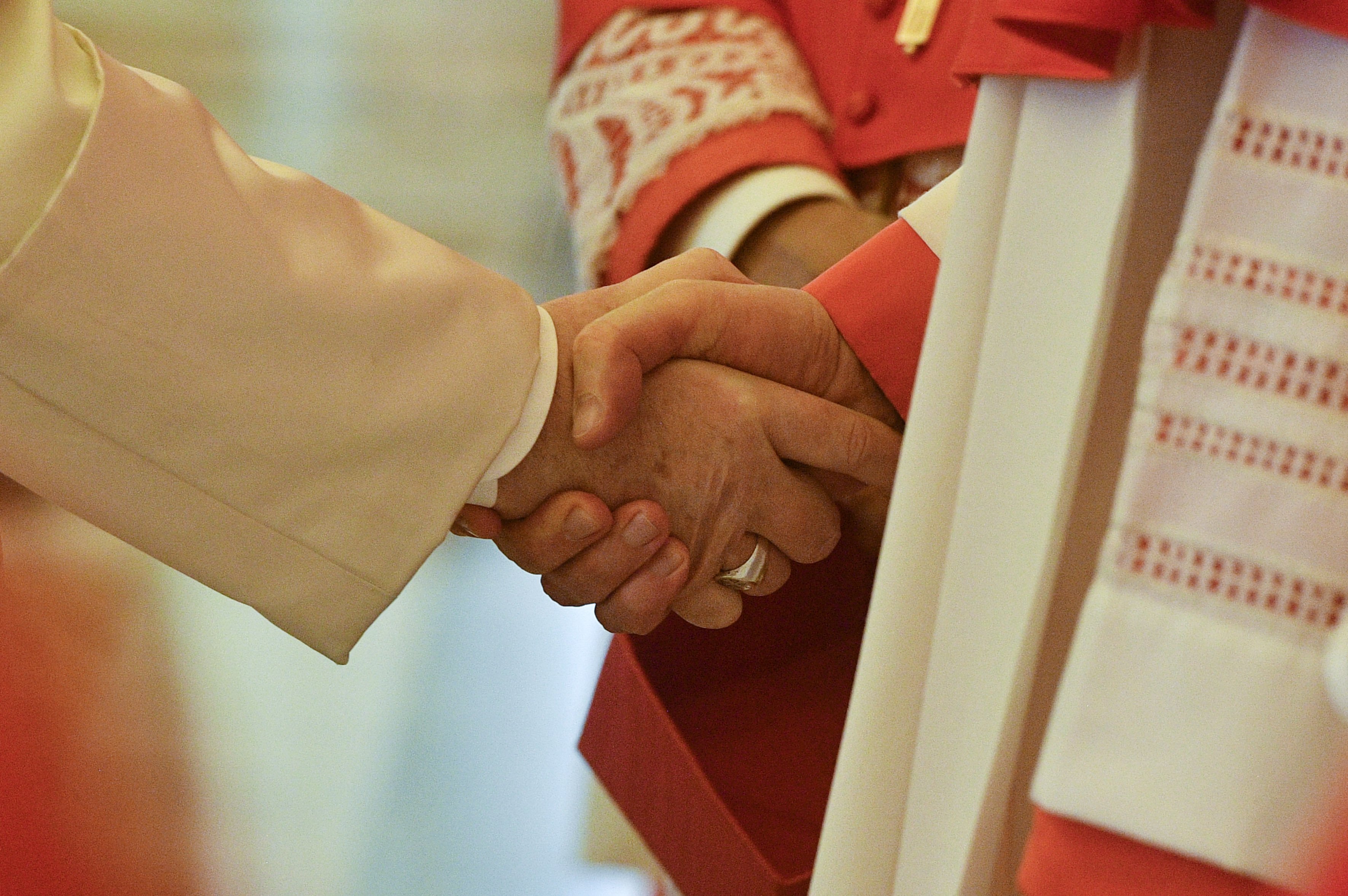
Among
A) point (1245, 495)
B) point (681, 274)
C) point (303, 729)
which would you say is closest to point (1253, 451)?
point (1245, 495)

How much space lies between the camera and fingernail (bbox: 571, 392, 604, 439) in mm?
591

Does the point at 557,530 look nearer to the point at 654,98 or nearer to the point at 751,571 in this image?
the point at 751,571

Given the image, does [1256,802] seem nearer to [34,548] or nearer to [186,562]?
[186,562]

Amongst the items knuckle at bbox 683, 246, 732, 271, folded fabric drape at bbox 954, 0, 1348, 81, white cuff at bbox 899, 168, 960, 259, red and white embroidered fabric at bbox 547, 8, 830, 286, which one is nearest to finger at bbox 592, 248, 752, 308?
knuckle at bbox 683, 246, 732, 271

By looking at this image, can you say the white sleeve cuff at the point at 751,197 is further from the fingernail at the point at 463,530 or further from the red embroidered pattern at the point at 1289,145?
the red embroidered pattern at the point at 1289,145

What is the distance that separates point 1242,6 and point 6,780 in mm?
677

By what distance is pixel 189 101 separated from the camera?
532 mm

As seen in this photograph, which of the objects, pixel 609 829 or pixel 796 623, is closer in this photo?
pixel 796 623

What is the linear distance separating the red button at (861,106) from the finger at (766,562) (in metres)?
0.40

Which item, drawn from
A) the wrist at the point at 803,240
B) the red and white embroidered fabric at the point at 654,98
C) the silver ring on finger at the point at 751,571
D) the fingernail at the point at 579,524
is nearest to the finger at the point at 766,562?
the silver ring on finger at the point at 751,571

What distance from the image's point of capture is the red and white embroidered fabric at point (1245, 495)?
0.31 meters

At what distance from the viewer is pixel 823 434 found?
67cm

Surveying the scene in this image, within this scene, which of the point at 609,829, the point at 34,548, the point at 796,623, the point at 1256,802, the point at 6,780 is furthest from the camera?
the point at 34,548

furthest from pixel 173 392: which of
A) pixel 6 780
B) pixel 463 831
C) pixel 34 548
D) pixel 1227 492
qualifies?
pixel 34 548
